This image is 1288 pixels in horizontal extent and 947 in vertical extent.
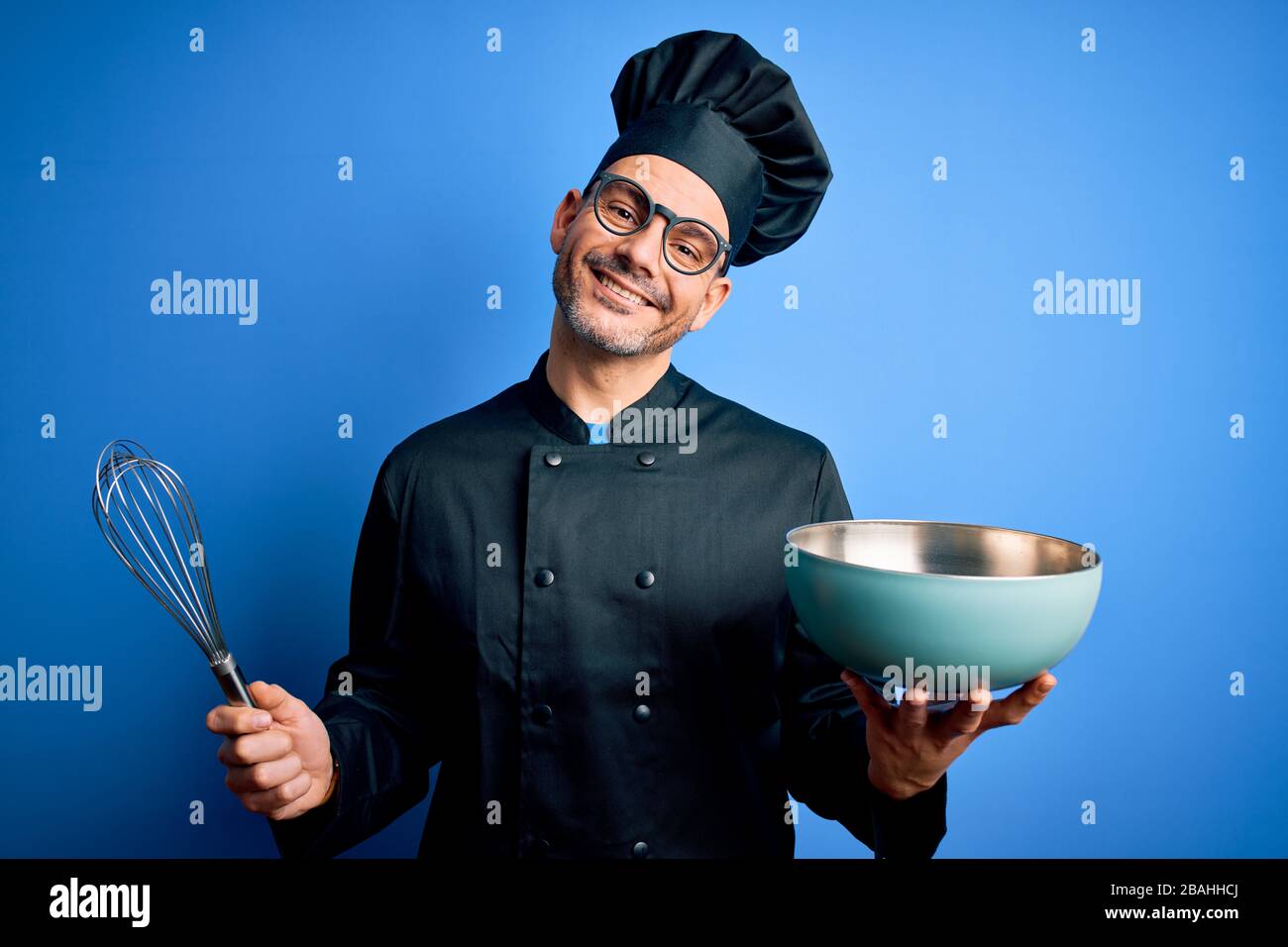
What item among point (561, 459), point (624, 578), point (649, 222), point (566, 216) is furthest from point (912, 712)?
point (566, 216)

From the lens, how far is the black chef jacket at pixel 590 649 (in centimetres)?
111

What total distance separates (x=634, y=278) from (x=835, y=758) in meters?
0.64

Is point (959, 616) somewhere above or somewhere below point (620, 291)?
below

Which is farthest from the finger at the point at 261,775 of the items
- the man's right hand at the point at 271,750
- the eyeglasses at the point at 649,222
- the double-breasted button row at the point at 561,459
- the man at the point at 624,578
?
the eyeglasses at the point at 649,222

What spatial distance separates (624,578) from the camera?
1.14 metres

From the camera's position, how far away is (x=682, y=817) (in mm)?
1137

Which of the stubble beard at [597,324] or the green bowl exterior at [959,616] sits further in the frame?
the stubble beard at [597,324]

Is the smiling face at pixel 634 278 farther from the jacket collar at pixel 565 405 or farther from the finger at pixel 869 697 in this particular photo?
the finger at pixel 869 697

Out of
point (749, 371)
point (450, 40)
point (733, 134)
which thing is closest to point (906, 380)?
point (749, 371)

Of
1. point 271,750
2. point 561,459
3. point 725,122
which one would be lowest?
point 271,750

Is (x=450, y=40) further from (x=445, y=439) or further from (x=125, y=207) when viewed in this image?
(x=445, y=439)

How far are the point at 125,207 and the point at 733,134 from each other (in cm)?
109

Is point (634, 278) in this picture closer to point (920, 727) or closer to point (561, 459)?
point (561, 459)

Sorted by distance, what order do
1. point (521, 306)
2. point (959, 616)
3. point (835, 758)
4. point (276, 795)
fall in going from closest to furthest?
1. point (959, 616)
2. point (276, 795)
3. point (835, 758)
4. point (521, 306)
